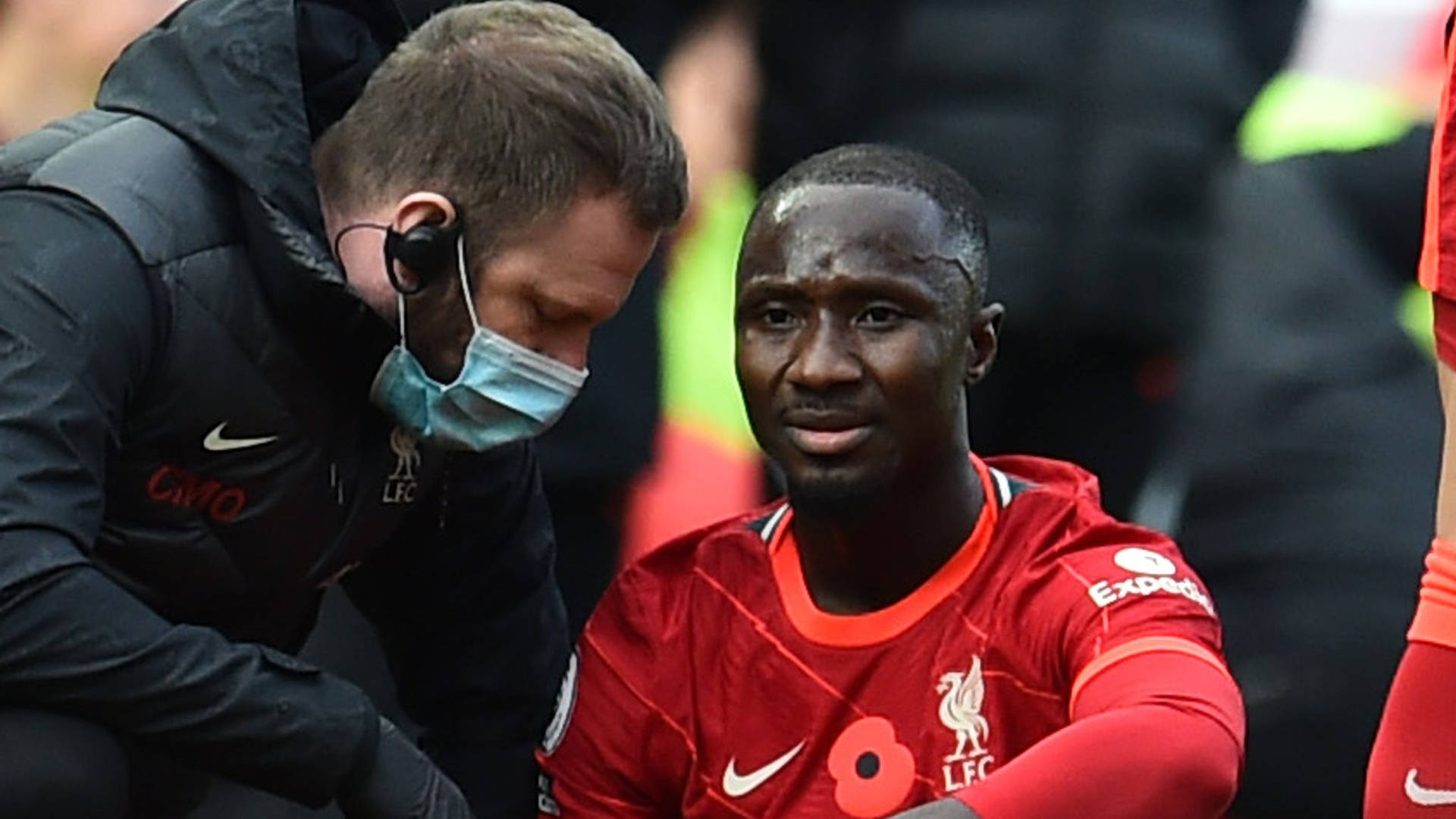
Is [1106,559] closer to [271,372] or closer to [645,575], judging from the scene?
[645,575]

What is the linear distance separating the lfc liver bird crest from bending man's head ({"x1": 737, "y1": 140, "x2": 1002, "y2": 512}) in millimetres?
190

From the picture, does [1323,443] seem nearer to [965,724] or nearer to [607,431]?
[965,724]

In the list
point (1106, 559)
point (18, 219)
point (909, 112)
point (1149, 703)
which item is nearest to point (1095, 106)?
point (909, 112)

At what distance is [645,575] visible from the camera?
3545mm

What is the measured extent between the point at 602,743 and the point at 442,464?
36 centimetres

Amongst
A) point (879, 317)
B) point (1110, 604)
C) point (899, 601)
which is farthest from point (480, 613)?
point (1110, 604)

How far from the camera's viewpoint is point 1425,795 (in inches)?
112

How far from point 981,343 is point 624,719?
1.67 feet

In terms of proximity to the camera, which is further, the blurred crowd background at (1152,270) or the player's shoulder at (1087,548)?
the blurred crowd background at (1152,270)

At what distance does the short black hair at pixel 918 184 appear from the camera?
11.1 ft

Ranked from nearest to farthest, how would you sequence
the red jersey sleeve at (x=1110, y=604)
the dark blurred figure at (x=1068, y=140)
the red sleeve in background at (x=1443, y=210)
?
the red sleeve in background at (x=1443, y=210), the red jersey sleeve at (x=1110, y=604), the dark blurred figure at (x=1068, y=140)

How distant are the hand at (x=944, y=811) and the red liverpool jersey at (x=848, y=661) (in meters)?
0.20

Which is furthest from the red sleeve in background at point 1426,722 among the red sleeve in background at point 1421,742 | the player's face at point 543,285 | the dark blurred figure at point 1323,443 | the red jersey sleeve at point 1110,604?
the player's face at point 543,285

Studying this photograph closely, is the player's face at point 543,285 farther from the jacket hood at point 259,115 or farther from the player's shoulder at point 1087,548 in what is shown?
the player's shoulder at point 1087,548
